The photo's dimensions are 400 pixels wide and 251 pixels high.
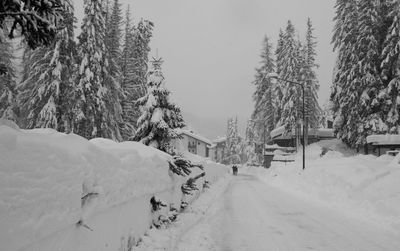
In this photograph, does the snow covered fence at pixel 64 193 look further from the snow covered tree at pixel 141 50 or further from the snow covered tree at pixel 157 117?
the snow covered tree at pixel 141 50

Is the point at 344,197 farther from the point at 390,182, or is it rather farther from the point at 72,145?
the point at 72,145

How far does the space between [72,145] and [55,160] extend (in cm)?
67

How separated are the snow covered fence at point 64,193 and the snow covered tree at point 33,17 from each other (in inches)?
47.3

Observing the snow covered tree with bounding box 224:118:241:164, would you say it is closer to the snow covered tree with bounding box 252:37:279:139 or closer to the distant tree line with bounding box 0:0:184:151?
the snow covered tree with bounding box 252:37:279:139

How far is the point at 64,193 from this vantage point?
3340 millimetres

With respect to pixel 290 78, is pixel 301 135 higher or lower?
lower

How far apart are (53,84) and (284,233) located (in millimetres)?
20010

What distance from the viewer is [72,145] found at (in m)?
3.87

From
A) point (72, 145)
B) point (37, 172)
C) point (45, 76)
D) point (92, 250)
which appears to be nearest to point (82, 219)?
point (92, 250)

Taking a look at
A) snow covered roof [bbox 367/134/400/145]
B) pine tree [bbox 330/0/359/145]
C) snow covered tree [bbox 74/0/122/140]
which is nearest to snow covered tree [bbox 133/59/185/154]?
snow covered tree [bbox 74/0/122/140]

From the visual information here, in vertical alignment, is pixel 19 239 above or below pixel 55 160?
below

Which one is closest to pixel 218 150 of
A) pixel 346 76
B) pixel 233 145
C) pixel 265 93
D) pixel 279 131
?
pixel 233 145

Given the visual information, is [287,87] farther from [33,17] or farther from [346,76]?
[33,17]

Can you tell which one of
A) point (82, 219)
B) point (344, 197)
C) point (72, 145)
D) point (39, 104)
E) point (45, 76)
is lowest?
point (344, 197)
